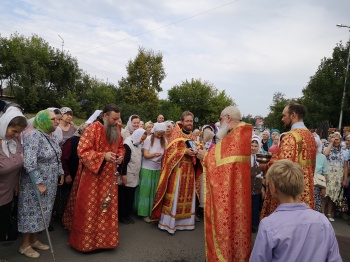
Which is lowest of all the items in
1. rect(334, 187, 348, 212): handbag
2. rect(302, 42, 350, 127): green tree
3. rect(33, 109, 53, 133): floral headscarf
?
rect(334, 187, 348, 212): handbag

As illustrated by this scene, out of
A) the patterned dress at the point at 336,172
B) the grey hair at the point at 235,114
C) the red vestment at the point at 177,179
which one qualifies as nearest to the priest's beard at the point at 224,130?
the grey hair at the point at 235,114

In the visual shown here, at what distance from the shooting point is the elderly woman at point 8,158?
3.30 m

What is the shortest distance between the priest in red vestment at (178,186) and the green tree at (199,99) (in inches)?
1668

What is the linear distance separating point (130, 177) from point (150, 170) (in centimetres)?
41

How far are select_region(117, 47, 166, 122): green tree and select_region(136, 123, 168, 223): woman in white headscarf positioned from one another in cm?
3036

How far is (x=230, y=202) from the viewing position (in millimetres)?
3334

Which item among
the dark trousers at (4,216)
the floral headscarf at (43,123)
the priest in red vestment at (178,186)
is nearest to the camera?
the dark trousers at (4,216)

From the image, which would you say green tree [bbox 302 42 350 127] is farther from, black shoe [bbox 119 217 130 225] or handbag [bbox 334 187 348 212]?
black shoe [bbox 119 217 130 225]

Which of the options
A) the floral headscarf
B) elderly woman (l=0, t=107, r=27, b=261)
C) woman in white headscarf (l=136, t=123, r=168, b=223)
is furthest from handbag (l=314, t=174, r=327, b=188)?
elderly woman (l=0, t=107, r=27, b=261)

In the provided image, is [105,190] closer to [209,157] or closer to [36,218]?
[36,218]

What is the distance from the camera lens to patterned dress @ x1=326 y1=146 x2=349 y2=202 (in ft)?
22.2

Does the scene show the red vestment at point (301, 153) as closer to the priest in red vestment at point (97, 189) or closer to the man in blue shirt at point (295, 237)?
the man in blue shirt at point (295, 237)

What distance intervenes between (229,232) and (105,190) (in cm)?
183

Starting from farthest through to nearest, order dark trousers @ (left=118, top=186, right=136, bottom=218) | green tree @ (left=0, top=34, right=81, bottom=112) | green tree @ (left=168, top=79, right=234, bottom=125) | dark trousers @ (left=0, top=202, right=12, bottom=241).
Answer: green tree @ (left=168, top=79, right=234, bottom=125) → green tree @ (left=0, top=34, right=81, bottom=112) → dark trousers @ (left=118, top=186, right=136, bottom=218) → dark trousers @ (left=0, top=202, right=12, bottom=241)
